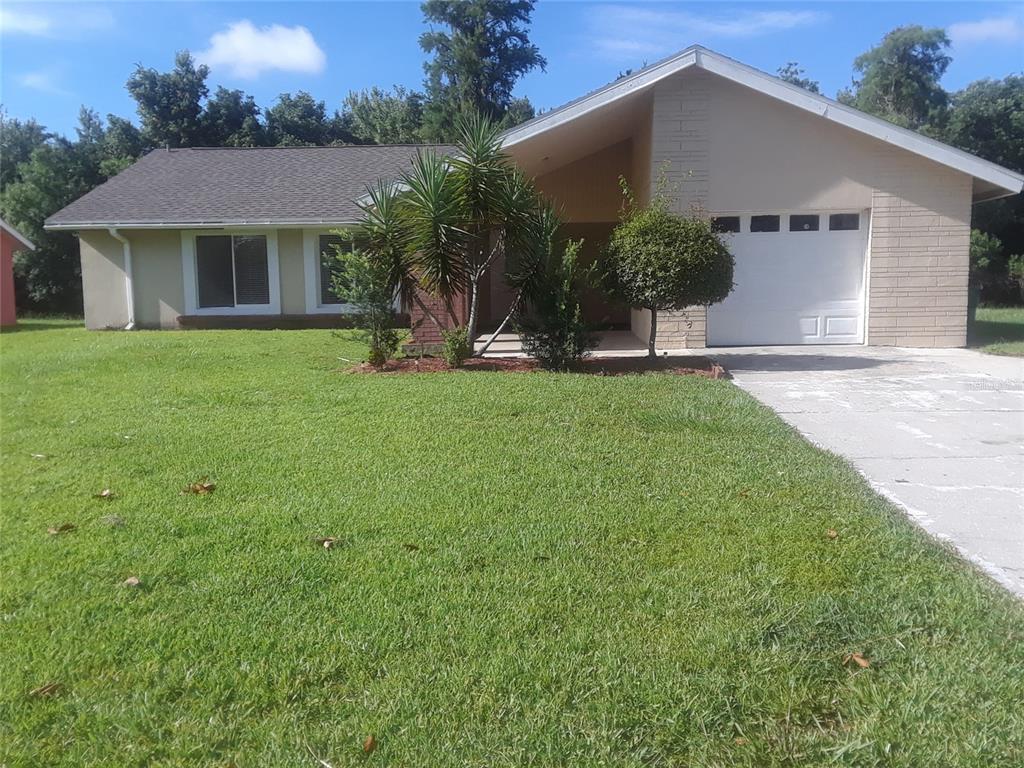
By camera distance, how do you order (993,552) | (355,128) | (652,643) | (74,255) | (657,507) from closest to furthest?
1. (652,643)
2. (993,552)
3. (657,507)
4. (74,255)
5. (355,128)

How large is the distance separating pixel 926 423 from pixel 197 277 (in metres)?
16.0

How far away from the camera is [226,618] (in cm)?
389

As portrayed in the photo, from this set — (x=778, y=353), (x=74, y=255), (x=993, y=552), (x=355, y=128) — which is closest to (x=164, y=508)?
(x=993, y=552)

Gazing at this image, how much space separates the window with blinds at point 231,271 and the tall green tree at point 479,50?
21757 millimetres

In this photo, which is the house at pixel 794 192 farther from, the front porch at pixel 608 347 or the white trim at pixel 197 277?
the white trim at pixel 197 277

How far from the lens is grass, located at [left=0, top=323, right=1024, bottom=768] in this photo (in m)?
3.04

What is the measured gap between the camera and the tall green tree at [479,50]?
39312 millimetres

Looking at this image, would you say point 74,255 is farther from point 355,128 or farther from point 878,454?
point 878,454

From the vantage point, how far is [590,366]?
37.6 feet

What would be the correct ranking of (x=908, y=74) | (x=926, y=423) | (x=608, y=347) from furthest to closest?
(x=908, y=74), (x=608, y=347), (x=926, y=423)

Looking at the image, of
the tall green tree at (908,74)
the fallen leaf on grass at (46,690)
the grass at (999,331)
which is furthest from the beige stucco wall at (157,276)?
the tall green tree at (908,74)

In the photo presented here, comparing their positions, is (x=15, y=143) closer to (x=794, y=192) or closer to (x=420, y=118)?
(x=420, y=118)

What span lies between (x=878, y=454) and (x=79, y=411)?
7.27m

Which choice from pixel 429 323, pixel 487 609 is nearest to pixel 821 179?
pixel 429 323
